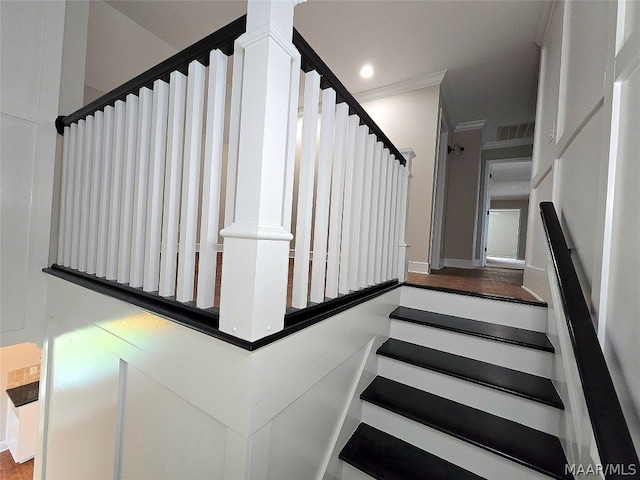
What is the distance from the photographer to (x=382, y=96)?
11.6 feet

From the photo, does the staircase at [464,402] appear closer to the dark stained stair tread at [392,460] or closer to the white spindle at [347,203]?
the dark stained stair tread at [392,460]

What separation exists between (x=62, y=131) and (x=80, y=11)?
2.79 feet

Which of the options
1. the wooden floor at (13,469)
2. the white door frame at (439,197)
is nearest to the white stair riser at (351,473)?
the white door frame at (439,197)

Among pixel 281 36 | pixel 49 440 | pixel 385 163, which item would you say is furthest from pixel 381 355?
pixel 49 440

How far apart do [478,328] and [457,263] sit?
10.7ft

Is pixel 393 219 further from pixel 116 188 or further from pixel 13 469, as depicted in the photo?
pixel 13 469

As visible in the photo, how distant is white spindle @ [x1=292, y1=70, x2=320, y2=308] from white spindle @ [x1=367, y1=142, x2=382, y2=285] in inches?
23.5

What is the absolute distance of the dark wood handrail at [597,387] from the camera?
1.78 ft

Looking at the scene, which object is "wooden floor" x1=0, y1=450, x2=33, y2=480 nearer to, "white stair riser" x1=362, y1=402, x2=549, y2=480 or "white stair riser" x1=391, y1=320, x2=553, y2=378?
"white stair riser" x1=362, y1=402, x2=549, y2=480

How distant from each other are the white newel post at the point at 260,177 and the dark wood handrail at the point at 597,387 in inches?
30.9

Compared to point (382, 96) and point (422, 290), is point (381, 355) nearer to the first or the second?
point (422, 290)

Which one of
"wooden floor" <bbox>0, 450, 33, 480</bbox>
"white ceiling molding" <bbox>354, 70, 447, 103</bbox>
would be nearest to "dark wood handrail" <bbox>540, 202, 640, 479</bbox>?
"white ceiling molding" <bbox>354, 70, 447, 103</bbox>

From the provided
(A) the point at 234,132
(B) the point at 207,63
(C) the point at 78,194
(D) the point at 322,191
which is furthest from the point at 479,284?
(C) the point at 78,194

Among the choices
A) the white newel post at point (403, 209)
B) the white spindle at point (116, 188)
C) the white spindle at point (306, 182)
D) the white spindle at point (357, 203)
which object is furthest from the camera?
the white newel post at point (403, 209)
